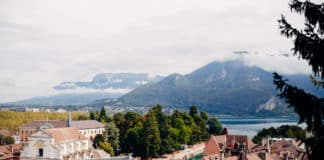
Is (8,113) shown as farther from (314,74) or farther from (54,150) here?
(314,74)

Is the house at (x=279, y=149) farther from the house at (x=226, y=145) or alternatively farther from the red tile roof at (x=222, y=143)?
the red tile roof at (x=222, y=143)

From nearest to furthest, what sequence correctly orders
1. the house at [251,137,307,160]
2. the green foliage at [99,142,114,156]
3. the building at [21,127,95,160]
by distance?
the house at [251,137,307,160], the building at [21,127,95,160], the green foliage at [99,142,114,156]

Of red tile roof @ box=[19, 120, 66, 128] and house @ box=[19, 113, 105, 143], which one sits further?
red tile roof @ box=[19, 120, 66, 128]

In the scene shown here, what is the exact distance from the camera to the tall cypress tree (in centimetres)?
1128

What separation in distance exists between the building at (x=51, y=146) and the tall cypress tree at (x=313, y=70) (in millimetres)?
50010

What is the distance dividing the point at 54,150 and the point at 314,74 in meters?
50.1

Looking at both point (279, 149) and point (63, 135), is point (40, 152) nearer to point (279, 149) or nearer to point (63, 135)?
point (63, 135)

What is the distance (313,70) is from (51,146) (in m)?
50.4

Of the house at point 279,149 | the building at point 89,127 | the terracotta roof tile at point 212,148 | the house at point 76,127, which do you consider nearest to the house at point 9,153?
the house at point 76,127

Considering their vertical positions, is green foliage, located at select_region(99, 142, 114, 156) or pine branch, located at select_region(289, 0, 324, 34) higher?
pine branch, located at select_region(289, 0, 324, 34)

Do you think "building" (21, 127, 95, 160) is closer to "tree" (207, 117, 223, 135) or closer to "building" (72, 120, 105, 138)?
"building" (72, 120, 105, 138)

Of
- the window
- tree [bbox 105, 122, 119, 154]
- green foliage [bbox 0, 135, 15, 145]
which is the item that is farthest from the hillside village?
green foliage [bbox 0, 135, 15, 145]

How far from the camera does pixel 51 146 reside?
5806 centimetres

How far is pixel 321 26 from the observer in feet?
37.7
